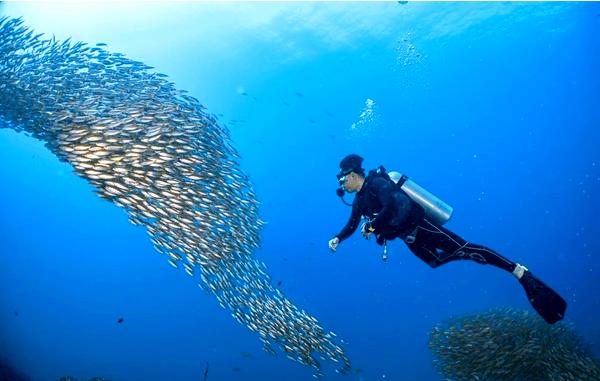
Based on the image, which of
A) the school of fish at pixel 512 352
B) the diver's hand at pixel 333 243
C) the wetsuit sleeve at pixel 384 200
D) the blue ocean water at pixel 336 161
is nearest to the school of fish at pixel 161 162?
the diver's hand at pixel 333 243

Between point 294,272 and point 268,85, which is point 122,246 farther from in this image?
point 268,85

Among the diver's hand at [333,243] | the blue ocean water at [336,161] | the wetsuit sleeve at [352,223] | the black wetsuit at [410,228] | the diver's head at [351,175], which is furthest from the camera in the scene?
the blue ocean water at [336,161]

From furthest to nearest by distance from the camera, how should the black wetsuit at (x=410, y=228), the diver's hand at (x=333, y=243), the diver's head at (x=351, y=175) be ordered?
the diver's head at (x=351, y=175), the diver's hand at (x=333, y=243), the black wetsuit at (x=410, y=228)

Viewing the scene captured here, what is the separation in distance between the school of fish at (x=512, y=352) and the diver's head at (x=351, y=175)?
492 centimetres

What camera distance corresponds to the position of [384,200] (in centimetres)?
636

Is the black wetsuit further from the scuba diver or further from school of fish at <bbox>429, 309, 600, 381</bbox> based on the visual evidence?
school of fish at <bbox>429, 309, 600, 381</bbox>

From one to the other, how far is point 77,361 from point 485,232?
4822 cm

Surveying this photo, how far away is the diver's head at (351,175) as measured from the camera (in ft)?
22.5

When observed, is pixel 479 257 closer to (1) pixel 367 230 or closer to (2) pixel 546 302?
(2) pixel 546 302

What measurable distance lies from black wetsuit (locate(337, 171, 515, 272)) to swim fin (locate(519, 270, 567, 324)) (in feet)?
1.51

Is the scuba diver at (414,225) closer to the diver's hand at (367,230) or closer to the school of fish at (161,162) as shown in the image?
the diver's hand at (367,230)

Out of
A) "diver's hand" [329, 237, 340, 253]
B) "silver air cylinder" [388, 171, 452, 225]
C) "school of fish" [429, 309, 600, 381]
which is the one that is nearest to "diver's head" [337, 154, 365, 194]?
"silver air cylinder" [388, 171, 452, 225]

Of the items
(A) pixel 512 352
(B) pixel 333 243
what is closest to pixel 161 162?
(B) pixel 333 243

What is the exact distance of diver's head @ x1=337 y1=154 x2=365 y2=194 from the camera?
6859mm
